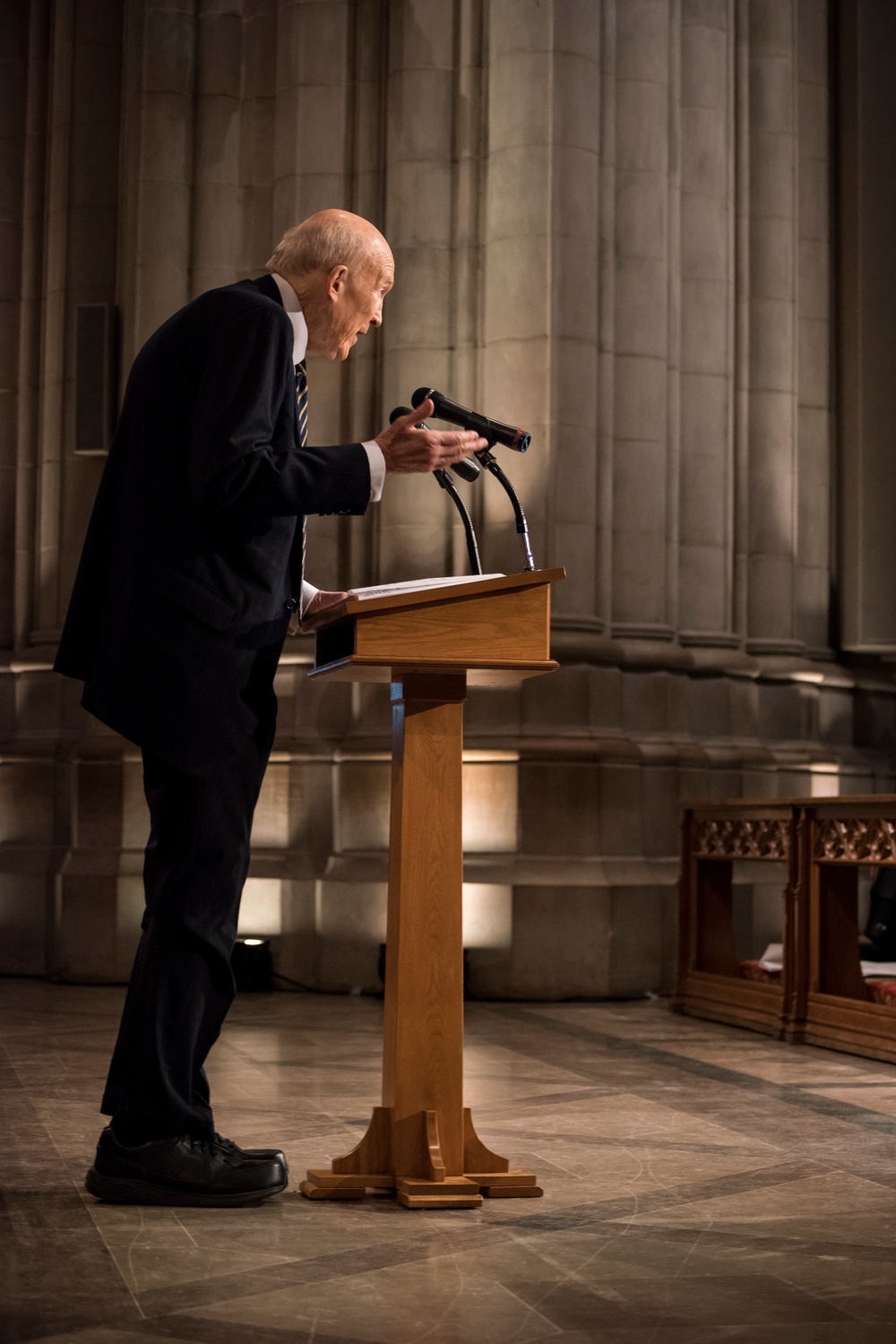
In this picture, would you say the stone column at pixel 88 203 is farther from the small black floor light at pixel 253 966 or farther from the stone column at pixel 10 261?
the small black floor light at pixel 253 966

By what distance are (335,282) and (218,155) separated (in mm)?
6296

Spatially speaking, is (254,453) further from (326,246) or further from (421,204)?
(421,204)

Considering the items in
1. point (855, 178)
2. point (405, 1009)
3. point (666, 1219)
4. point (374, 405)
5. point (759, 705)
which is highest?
point (855, 178)

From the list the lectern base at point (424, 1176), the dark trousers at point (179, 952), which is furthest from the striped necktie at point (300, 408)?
the lectern base at point (424, 1176)

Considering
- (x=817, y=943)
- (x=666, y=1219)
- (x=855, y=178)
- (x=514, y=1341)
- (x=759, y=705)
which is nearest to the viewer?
(x=514, y=1341)

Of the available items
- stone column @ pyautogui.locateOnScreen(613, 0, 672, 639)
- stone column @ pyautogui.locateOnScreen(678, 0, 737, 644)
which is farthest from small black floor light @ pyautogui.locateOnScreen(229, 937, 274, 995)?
stone column @ pyautogui.locateOnScreen(678, 0, 737, 644)

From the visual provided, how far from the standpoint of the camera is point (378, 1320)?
2.57 meters

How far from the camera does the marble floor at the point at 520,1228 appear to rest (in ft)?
8.50

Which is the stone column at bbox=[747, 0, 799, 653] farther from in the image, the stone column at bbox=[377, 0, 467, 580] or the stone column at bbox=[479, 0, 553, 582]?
the stone column at bbox=[377, 0, 467, 580]

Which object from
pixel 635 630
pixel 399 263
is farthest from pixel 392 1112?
pixel 399 263

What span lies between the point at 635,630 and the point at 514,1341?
648 cm

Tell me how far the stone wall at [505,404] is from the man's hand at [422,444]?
5.03 meters

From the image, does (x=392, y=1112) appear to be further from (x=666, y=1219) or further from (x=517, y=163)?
(x=517, y=163)

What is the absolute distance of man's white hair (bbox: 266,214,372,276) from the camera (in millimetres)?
3479
